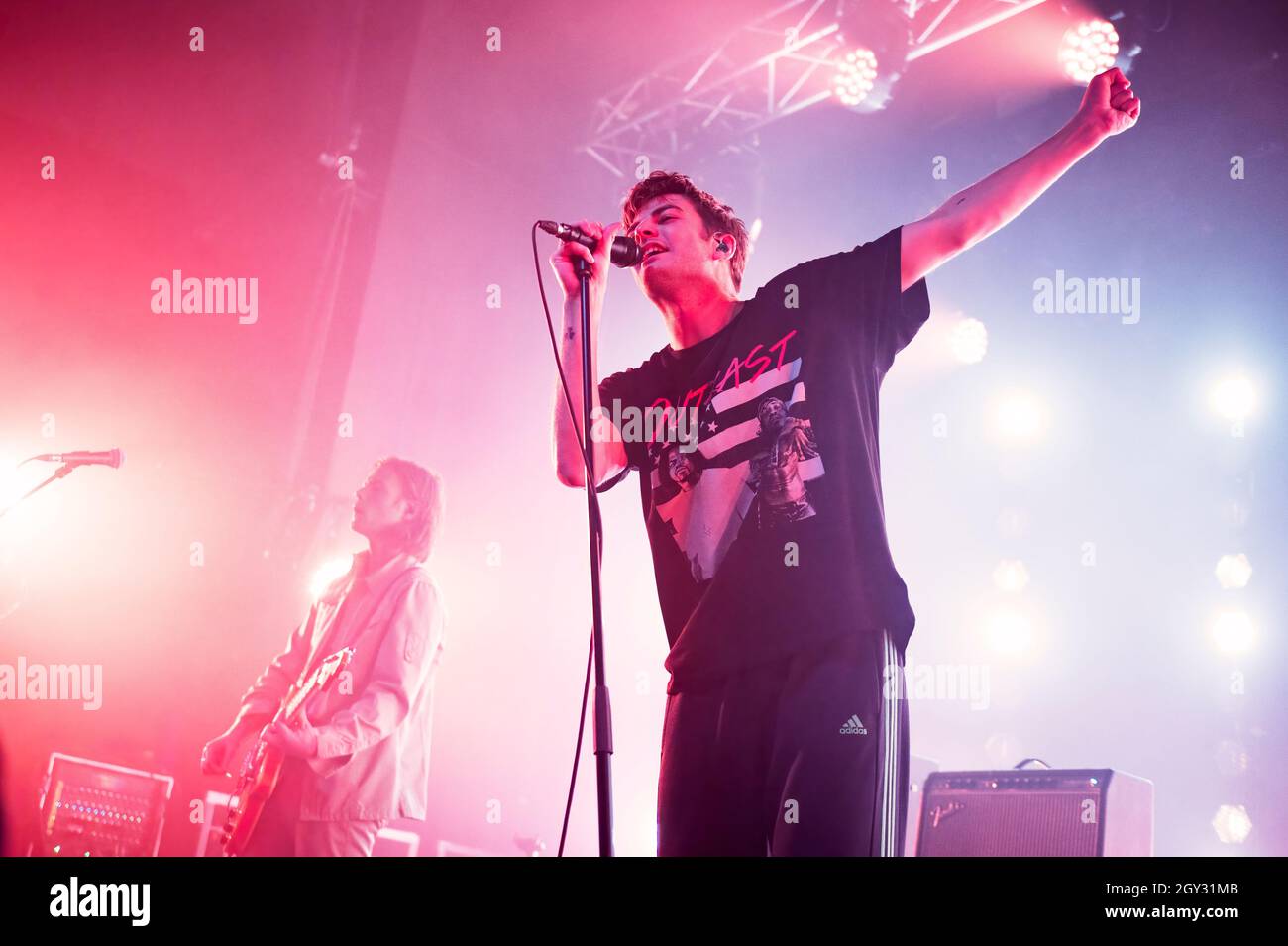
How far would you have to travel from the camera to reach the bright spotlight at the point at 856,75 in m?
3.70

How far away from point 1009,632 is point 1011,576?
273mm

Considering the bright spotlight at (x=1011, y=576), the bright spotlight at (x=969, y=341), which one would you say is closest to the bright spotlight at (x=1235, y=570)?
the bright spotlight at (x=1011, y=576)

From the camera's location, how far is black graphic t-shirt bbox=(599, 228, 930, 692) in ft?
5.64

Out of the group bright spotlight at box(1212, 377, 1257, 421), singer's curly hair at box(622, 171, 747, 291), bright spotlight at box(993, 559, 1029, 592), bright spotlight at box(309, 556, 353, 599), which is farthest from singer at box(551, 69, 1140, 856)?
bright spotlight at box(993, 559, 1029, 592)

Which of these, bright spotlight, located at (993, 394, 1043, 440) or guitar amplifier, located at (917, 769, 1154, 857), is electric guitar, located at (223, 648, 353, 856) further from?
bright spotlight, located at (993, 394, 1043, 440)

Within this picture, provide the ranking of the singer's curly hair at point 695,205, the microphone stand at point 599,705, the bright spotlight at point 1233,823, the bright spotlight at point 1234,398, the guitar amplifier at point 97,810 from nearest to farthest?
the microphone stand at point 599,705 → the singer's curly hair at point 695,205 → the guitar amplifier at point 97,810 → the bright spotlight at point 1234,398 → the bright spotlight at point 1233,823

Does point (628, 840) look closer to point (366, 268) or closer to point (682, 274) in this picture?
point (366, 268)

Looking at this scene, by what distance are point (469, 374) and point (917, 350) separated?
1.98m

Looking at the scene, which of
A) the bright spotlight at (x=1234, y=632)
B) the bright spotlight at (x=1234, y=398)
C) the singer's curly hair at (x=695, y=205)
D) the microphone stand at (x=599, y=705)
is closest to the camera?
the microphone stand at (x=599, y=705)

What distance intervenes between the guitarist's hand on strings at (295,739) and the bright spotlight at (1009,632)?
3.03 metres

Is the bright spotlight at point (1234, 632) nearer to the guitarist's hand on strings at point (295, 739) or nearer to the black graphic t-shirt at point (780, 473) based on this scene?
the black graphic t-shirt at point (780, 473)

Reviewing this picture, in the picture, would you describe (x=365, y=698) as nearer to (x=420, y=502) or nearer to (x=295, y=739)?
(x=295, y=739)

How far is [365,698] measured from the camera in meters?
2.44
